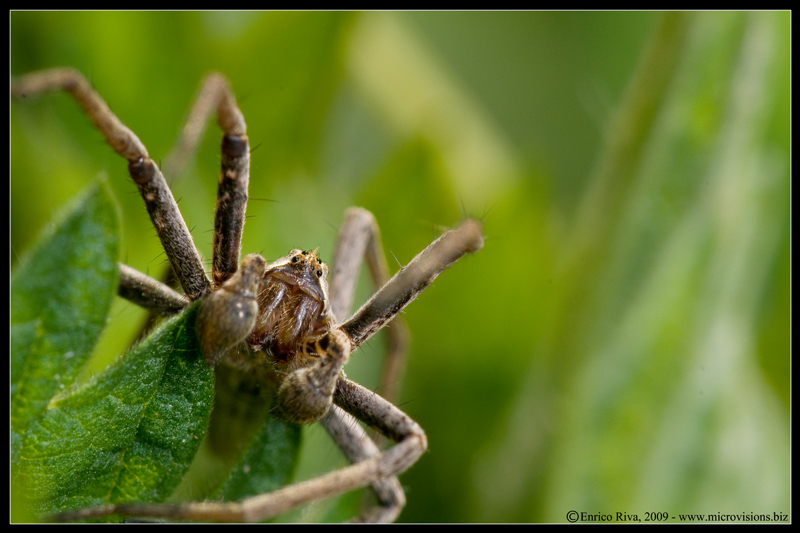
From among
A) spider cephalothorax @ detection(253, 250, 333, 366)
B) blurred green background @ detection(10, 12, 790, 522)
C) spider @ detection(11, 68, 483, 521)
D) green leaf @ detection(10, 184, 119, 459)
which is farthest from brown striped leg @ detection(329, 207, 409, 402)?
green leaf @ detection(10, 184, 119, 459)

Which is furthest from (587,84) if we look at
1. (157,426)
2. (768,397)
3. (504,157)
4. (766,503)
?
(157,426)

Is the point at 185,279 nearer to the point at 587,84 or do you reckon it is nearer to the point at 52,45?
the point at 52,45

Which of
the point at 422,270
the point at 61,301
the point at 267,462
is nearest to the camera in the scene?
the point at 61,301

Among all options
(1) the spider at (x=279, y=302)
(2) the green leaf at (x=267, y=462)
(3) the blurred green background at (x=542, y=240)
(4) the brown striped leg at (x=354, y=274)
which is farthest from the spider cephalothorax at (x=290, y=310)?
(4) the brown striped leg at (x=354, y=274)

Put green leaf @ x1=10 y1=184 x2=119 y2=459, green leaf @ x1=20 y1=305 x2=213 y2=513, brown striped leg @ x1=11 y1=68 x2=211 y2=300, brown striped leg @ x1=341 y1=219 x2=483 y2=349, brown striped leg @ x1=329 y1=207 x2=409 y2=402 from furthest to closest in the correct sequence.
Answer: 1. brown striped leg @ x1=329 y1=207 x2=409 y2=402
2. brown striped leg @ x1=341 y1=219 x2=483 y2=349
3. brown striped leg @ x1=11 y1=68 x2=211 y2=300
4. green leaf @ x1=20 y1=305 x2=213 y2=513
5. green leaf @ x1=10 y1=184 x2=119 y2=459

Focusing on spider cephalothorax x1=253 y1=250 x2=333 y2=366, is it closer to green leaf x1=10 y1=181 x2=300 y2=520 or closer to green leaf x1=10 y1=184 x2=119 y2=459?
green leaf x1=10 y1=181 x2=300 y2=520

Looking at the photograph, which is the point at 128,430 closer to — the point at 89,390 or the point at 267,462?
the point at 89,390

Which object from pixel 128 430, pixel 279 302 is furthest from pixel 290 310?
pixel 128 430
